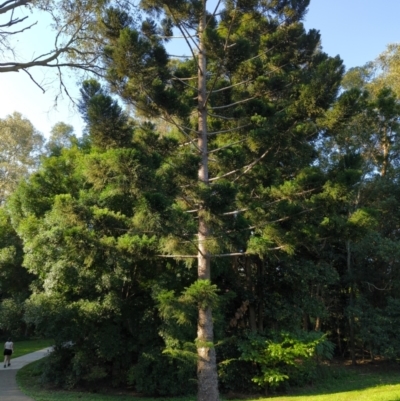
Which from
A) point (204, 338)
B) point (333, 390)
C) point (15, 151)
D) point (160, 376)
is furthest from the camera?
point (15, 151)

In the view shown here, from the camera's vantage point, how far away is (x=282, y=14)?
1041 cm

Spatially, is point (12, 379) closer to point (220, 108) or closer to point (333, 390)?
point (333, 390)

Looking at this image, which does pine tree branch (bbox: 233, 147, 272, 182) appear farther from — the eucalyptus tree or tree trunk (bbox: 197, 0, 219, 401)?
tree trunk (bbox: 197, 0, 219, 401)

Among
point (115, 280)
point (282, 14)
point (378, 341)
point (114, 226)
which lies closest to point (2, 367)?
point (115, 280)

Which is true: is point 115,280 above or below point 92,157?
below

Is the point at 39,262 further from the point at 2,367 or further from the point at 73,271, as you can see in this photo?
the point at 2,367

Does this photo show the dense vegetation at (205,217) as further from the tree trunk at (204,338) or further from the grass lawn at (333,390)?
the grass lawn at (333,390)

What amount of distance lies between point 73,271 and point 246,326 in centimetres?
444

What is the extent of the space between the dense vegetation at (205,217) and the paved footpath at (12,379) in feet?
3.17

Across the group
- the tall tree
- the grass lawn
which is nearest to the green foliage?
the grass lawn

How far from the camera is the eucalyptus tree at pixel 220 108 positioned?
727cm

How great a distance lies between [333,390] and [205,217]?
5.94 metres

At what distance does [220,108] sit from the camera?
8703 mm

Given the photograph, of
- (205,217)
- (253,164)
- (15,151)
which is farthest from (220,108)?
(15,151)
